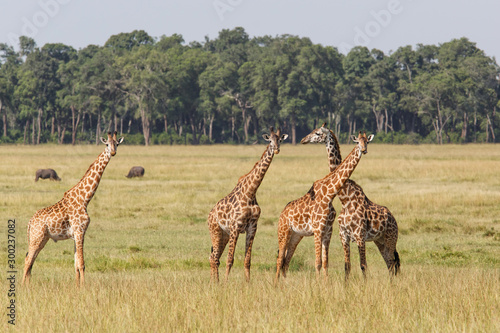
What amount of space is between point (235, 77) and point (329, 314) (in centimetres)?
9704

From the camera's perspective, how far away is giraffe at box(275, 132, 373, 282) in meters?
10.3

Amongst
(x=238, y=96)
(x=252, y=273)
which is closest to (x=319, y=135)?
(x=252, y=273)

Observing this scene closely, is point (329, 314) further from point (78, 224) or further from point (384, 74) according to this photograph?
point (384, 74)

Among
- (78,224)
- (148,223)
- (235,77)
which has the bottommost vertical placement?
(148,223)

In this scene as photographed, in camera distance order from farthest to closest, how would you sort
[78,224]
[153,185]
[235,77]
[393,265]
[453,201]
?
[235,77]
[153,185]
[453,201]
[393,265]
[78,224]

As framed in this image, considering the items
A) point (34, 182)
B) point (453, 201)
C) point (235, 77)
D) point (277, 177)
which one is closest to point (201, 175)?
point (277, 177)

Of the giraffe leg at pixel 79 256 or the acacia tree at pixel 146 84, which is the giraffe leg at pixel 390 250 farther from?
the acacia tree at pixel 146 84

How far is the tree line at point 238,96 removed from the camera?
96.2 metres

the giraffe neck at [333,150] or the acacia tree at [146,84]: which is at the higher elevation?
the acacia tree at [146,84]

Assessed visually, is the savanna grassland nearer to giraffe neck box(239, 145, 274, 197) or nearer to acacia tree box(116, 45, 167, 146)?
giraffe neck box(239, 145, 274, 197)

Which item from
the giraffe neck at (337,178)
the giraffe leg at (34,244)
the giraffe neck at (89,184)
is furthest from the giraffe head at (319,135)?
the giraffe leg at (34,244)

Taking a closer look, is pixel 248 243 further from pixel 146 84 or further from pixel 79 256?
pixel 146 84

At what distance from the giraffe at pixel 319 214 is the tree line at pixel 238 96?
83117 mm

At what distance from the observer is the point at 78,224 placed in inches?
411
